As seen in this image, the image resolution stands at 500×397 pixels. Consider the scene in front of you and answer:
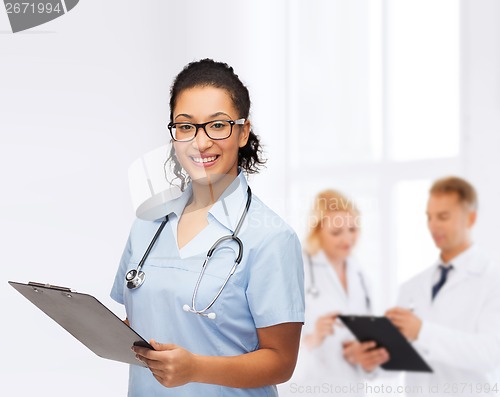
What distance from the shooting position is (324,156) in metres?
2.66

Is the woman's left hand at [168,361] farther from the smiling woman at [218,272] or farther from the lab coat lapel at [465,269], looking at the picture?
the lab coat lapel at [465,269]

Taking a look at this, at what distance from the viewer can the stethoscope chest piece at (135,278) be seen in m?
1.17

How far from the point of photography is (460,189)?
90.7 inches

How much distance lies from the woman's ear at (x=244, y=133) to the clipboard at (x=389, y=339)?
4.59 feet

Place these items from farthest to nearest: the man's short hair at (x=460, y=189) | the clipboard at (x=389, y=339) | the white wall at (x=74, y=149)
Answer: the clipboard at (x=389, y=339), the man's short hair at (x=460, y=189), the white wall at (x=74, y=149)

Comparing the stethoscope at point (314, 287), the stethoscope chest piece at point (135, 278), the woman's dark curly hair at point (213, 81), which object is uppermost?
the woman's dark curly hair at point (213, 81)

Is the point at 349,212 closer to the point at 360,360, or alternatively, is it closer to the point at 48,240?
the point at 360,360

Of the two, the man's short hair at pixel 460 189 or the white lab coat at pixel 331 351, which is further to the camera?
the white lab coat at pixel 331 351

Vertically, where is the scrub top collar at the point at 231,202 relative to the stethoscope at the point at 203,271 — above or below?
above

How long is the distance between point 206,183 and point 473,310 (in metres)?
1.35

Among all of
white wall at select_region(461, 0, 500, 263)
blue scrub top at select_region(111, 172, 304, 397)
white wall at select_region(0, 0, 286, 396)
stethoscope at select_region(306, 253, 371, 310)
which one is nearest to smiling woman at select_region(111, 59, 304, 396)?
blue scrub top at select_region(111, 172, 304, 397)

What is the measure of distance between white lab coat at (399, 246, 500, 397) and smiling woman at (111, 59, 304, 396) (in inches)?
49.3

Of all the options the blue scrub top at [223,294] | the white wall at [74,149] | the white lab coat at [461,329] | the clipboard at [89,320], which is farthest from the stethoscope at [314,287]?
the clipboard at [89,320]

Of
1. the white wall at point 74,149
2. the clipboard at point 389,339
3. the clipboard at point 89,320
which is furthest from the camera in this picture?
the clipboard at point 389,339
